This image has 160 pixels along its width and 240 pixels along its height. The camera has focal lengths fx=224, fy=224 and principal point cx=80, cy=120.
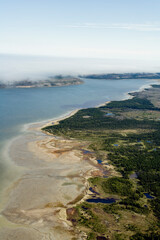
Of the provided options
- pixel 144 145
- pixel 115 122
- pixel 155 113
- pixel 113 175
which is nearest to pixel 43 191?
pixel 113 175

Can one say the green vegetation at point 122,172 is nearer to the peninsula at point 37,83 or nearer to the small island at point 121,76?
the peninsula at point 37,83

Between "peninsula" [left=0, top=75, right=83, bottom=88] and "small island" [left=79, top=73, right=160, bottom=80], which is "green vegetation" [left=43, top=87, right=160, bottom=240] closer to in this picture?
"peninsula" [left=0, top=75, right=83, bottom=88]

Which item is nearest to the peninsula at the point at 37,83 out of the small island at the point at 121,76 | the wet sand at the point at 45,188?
the small island at the point at 121,76

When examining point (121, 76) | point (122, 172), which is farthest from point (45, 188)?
point (121, 76)

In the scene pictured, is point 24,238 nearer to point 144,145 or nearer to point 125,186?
point 125,186

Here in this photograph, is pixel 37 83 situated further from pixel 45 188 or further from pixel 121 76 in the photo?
pixel 45 188
